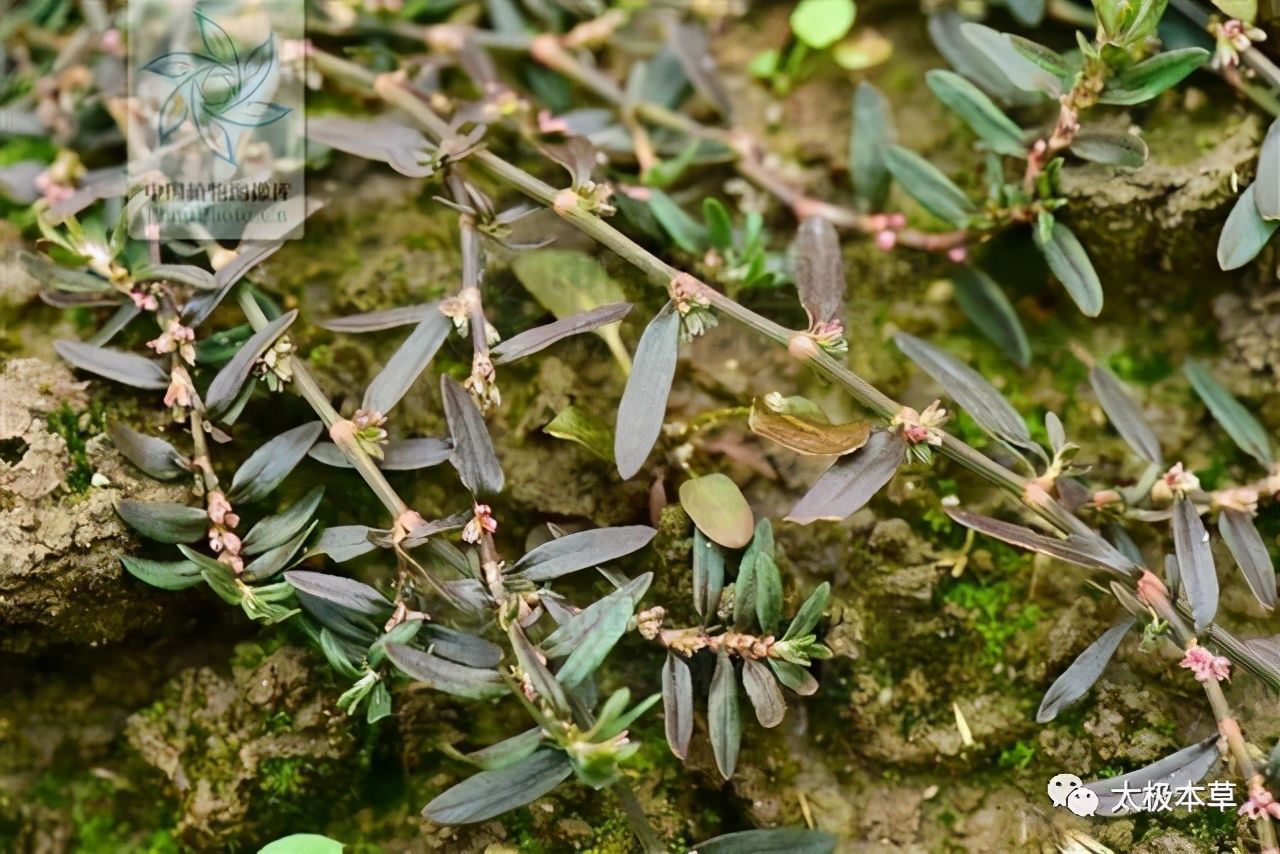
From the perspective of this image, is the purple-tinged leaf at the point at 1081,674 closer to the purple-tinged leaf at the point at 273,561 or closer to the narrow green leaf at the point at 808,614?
the narrow green leaf at the point at 808,614

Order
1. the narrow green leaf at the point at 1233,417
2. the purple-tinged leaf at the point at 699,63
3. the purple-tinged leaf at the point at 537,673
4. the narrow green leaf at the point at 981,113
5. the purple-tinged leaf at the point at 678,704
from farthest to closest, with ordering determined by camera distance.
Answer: the purple-tinged leaf at the point at 699,63 → the narrow green leaf at the point at 981,113 → the narrow green leaf at the point at 1233,417 → the purple-tinged leaf at the point at 678,704 → the purple-tinged leaf at the point at 537,673

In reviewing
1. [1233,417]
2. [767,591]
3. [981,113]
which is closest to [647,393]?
[767,591]

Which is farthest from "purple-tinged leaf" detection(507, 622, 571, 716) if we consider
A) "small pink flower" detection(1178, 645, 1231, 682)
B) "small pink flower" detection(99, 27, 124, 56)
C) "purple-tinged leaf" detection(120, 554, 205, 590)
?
"small pink flower" detection(99, 27, 124, 56)

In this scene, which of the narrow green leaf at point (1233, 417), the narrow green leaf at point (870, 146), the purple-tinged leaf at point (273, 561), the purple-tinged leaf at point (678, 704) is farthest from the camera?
the narrow green leaf at point (870, 146)

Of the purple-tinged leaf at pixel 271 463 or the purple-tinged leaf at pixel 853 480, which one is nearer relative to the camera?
the purple-tinged leaf at pixel 853 480

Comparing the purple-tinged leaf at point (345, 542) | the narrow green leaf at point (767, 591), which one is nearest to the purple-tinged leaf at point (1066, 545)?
the narrow green leaf at point (767, 591)

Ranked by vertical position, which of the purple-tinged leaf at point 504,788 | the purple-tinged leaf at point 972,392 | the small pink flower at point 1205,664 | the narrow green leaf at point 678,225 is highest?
the narrow green leaf at point 678,225
